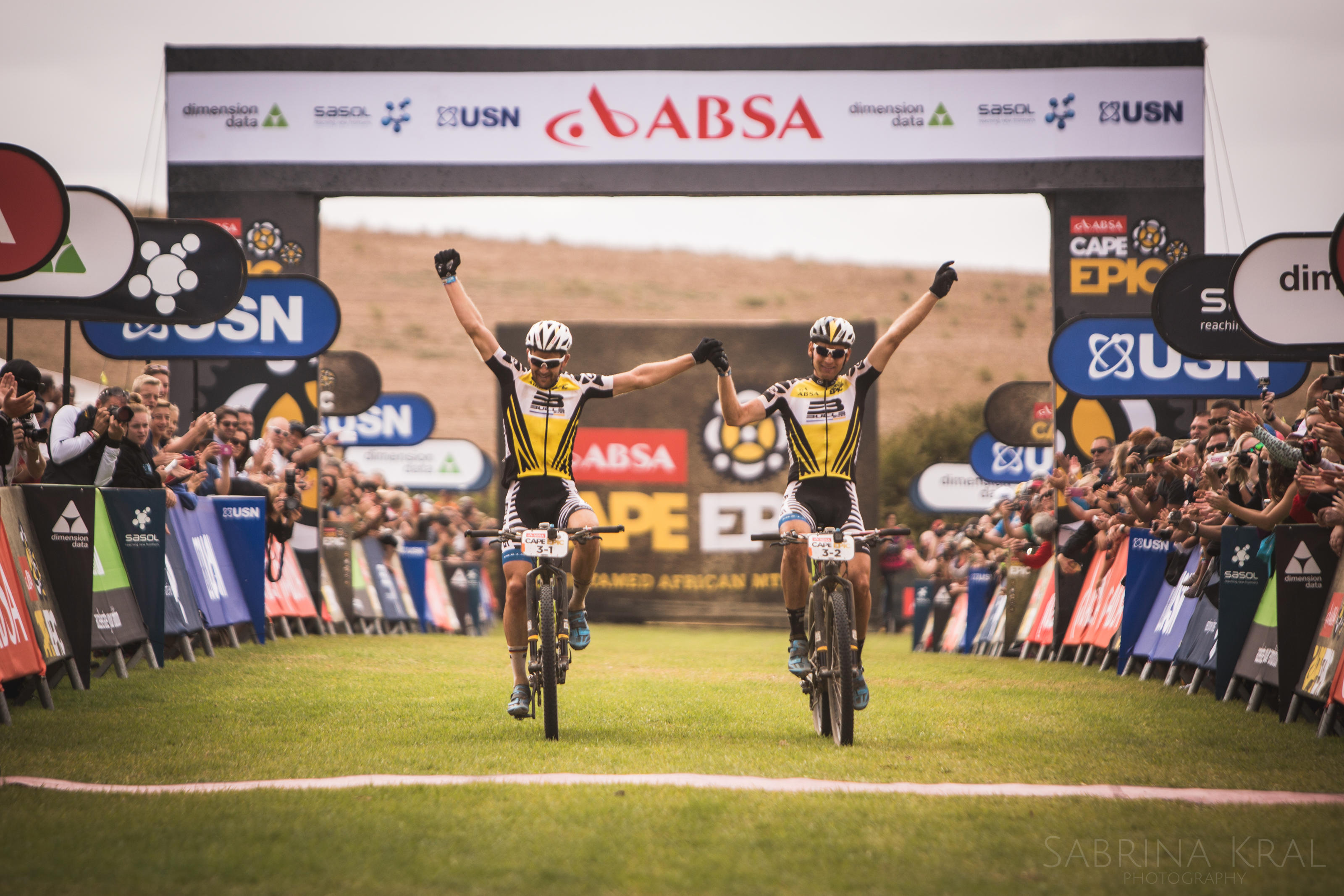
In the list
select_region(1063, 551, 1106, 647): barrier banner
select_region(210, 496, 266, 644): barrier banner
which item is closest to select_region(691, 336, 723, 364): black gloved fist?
select_region(210, 496, 266, 644): barrier banner

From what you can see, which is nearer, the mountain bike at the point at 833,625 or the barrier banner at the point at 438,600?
the mountain bike at the point at 833,625

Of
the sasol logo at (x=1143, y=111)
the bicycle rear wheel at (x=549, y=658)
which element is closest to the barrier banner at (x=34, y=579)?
the bicycle rear wheel at (x=549, y=658)

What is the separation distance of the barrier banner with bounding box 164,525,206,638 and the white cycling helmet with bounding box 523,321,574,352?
15.3ft

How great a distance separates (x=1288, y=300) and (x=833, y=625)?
4.66 m

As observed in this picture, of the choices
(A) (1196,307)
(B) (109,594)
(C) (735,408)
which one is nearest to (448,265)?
(C) (735,408)

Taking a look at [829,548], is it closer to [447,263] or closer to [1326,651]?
[447,263]

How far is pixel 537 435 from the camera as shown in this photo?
8.34m

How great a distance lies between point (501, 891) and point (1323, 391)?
7140mm

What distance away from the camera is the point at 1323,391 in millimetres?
9328

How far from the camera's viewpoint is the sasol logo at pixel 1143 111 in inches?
698

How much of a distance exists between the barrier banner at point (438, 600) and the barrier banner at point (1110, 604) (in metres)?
12.3

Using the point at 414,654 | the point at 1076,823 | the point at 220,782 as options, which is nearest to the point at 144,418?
the point at 414,654

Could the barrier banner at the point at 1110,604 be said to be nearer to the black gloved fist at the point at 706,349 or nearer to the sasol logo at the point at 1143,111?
the sasol logo at the point at 1143,111

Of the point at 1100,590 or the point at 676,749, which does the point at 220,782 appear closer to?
the point at 676,749
